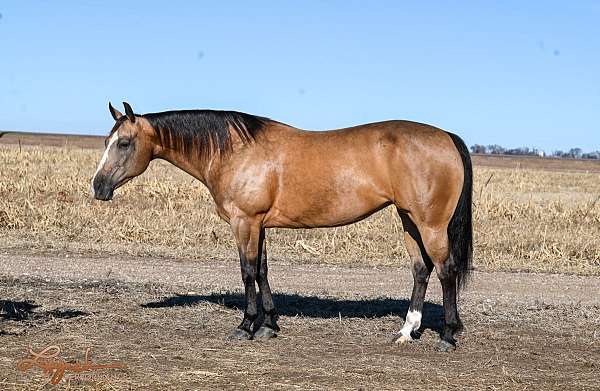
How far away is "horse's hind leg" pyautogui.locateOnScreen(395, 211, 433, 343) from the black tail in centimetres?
39

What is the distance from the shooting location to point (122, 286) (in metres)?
11.5

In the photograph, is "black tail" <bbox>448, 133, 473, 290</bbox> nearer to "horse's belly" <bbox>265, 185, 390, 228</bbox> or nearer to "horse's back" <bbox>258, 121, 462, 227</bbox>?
"horse's back" <bbox>258, 121, 462, 227</bbox>

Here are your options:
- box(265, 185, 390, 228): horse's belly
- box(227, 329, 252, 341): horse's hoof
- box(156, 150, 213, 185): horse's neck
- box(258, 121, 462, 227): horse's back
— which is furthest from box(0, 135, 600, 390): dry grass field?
box(156, 150, 213, 185): horse's neck

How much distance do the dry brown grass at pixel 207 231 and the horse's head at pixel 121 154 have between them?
635cm

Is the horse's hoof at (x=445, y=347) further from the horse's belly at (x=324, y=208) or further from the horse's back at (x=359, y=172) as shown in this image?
the horse's belly at (x=324, y=208)

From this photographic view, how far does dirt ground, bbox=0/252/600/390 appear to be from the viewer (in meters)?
7.00

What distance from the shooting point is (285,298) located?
1121cm

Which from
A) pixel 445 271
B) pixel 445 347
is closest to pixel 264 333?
pixel 445 347

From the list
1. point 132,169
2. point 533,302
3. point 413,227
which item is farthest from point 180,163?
point 533,302

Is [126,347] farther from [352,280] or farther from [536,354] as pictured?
[352,280]

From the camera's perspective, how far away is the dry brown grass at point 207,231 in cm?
1560

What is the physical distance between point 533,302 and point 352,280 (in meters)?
2.90

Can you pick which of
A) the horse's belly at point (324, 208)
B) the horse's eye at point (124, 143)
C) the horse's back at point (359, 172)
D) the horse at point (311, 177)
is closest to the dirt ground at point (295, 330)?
the horse at point (311, 177)

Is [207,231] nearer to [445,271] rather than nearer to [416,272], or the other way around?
[416,272]
